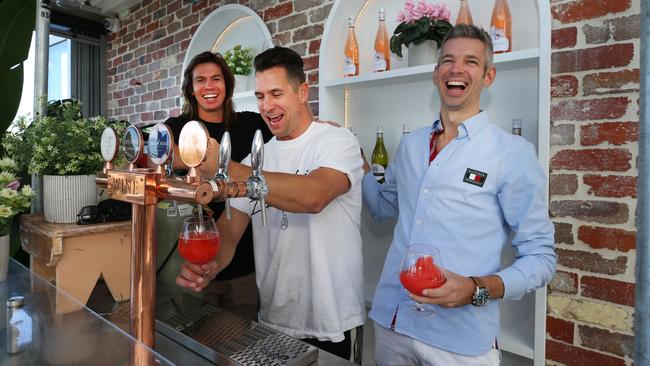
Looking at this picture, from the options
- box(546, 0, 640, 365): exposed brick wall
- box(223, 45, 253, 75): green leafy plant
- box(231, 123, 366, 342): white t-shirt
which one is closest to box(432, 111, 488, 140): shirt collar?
box(231, 123, 366, 342): white t-shirt

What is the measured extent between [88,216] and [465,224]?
3.34 ft

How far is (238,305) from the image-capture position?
171cm

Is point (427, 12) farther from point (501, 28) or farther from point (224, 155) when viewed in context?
point (224, 155)

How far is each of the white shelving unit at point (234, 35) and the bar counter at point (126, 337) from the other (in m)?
1.80

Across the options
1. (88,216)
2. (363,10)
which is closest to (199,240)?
(88,216)

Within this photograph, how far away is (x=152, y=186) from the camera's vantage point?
71cm

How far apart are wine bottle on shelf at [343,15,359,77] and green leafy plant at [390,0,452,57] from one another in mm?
346

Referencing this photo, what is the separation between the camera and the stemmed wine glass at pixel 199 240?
94 centimetres

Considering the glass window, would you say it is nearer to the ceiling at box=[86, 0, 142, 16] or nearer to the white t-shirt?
the ceiling at box=[86, 0, 142, 16]

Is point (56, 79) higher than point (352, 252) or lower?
higher

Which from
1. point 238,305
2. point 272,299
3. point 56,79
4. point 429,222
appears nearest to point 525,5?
point 429,222

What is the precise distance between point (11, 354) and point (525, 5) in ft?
6.27

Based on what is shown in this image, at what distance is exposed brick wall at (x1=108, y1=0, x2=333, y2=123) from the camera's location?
2.40m

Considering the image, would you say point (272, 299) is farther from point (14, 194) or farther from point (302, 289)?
point (14, 194)
